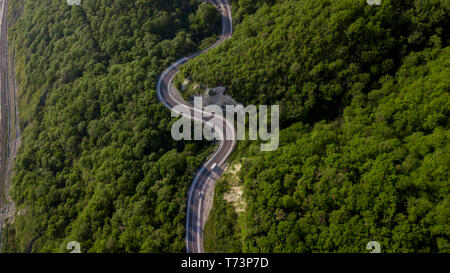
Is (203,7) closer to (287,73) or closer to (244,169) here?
(287,73)

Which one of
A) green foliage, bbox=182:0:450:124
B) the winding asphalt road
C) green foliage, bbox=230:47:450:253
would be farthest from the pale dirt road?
green foliage, bbox=230:47:450:253

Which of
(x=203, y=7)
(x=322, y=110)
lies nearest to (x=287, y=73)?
(x=322, y=110)

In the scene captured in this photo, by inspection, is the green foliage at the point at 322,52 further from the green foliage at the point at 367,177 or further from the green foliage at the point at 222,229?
the green foliage at the point at 222,229

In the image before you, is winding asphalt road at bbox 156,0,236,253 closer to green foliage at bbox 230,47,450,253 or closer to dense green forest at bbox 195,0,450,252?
dense green forest at bbox 195,0,450,252

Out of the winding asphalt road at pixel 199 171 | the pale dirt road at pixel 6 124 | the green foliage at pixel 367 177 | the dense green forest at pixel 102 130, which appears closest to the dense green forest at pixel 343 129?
the green foliage at pixel 367 177

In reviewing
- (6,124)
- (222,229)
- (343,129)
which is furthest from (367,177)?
(6,124)

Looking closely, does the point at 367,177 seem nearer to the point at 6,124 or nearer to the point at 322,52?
Answer: the point at 322,52
